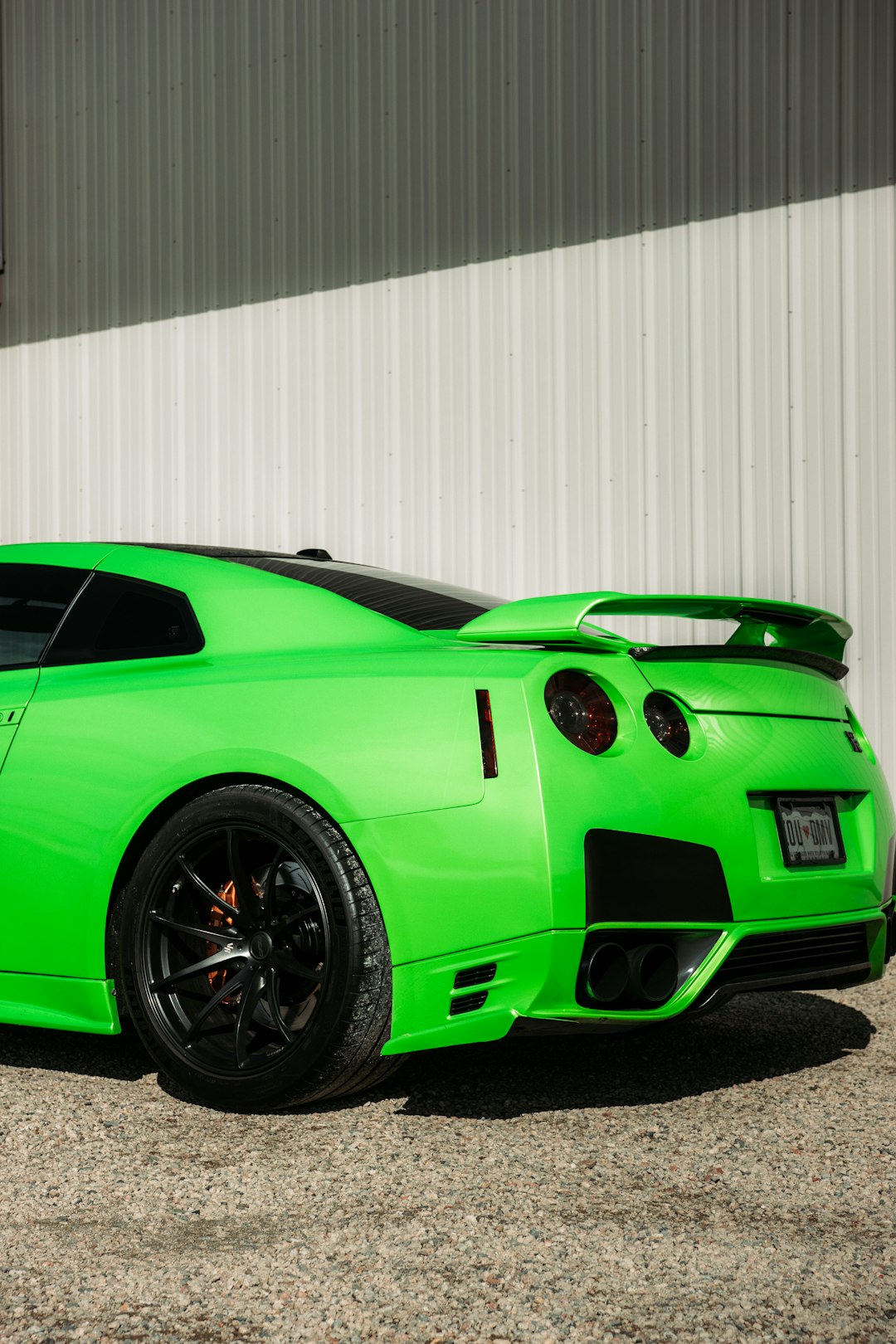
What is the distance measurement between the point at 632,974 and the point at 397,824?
1.95 ft

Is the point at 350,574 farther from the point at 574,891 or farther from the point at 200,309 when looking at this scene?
the point at 200,309

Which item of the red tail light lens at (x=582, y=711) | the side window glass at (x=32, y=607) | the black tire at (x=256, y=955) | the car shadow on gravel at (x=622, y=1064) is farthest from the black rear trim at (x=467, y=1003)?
the side window glass at (x=32, y=607)

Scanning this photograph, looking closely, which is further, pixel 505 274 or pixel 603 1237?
pixel 505 274

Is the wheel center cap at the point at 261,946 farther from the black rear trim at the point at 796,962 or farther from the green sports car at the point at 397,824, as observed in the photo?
the black rear trim at the point at 796,962

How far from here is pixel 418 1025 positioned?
306cm

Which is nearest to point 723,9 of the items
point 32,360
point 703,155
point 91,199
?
point 703,155

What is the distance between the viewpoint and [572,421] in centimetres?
773

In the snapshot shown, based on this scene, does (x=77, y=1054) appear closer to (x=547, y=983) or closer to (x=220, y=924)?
(x=220, y=924)

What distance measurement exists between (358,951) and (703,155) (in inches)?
221

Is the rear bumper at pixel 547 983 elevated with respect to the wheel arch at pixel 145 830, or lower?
lower

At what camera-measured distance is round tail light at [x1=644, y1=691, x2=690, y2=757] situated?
3.21m

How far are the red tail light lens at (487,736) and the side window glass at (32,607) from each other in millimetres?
1402

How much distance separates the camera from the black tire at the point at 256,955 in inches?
124

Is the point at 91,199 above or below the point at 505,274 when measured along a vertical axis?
above
